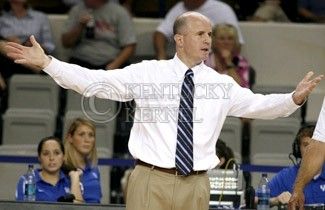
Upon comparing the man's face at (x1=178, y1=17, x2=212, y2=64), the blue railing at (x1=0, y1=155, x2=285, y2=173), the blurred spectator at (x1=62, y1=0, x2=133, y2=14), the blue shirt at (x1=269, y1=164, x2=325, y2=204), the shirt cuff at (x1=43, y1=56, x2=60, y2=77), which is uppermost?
the blurred spectator at (x1=62, y1=0, x2=133, y2=14)

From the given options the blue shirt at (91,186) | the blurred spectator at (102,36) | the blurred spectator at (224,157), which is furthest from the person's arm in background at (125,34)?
the blurred spectator at (224,157)

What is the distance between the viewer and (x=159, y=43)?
40.8ft

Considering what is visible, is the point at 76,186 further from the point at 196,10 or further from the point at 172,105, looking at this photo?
the point at 196,10

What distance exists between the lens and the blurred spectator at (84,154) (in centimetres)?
1003

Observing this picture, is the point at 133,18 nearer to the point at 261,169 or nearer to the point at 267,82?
the point at 267,82

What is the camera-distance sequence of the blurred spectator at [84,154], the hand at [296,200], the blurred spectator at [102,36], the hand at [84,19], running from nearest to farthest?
the hand at [296,200] < the blurred spectator at [84,154] < the hand at [84,19] < the blurred spectator at [102,36]

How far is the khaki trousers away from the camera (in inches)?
288

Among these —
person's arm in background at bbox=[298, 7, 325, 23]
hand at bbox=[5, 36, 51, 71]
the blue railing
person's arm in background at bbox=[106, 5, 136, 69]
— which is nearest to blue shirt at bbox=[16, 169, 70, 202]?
the blue railing

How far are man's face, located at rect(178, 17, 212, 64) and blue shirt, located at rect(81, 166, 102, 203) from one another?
2.75 meters

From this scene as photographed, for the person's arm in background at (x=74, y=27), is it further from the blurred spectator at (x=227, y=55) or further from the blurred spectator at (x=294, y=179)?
the blurred spectator at (x=294, y=179)

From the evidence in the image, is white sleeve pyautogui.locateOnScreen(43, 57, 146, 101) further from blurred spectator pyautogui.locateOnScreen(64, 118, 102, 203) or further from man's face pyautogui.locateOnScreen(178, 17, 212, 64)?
blurred spectator pyautogui.locateOnScreen(64, 118, 102, 203)

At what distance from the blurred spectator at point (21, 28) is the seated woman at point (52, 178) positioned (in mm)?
2759

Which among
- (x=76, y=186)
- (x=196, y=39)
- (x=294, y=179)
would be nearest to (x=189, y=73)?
(x=196, y=39)

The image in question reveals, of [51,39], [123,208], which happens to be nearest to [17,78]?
[51,39]
